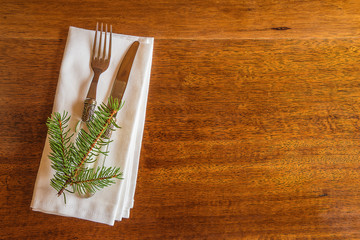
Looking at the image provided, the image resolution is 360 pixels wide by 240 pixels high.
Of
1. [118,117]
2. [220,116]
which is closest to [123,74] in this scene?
[118,117]

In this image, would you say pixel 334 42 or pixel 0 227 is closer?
pixel 0 227

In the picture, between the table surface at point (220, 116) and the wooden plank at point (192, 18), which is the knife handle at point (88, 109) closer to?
the table surface at point (220, 116)

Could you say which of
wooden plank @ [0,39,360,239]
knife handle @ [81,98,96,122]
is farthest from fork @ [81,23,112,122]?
wooden plank @ [0,39,360,239]

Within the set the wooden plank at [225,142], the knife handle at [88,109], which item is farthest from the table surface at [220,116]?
the knife handle at [88,109]

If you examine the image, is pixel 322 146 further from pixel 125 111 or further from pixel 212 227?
pixel 125 111

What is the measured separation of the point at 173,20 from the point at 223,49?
0.59 feet

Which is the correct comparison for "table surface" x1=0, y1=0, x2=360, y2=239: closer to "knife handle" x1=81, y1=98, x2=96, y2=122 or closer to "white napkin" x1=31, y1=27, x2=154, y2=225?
"white napkin" x1=31, y1=27, x2=154, y2=225

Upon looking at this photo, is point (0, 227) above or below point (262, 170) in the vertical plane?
below

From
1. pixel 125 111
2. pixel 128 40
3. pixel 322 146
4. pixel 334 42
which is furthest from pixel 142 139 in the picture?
pixel 334 42

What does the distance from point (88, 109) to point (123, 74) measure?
0.13 metres

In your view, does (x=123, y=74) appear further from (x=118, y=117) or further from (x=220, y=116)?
(x=220, y=116)

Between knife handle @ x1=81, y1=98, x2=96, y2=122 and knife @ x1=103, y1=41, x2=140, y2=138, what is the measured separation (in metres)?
0.05

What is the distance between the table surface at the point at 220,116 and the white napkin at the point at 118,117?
4cm

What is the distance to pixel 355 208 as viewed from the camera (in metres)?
0.62
